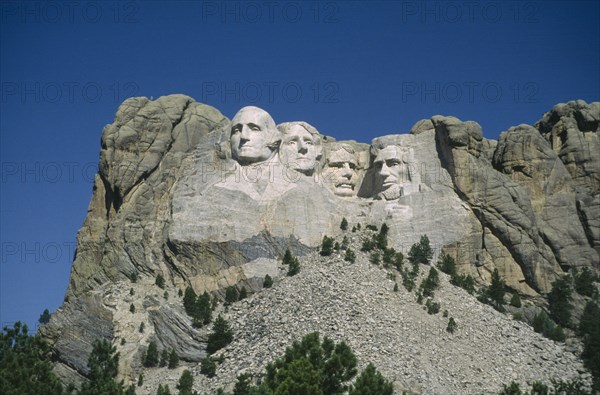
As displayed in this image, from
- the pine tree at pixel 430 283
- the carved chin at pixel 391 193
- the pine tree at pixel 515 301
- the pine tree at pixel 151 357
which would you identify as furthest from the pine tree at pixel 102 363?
the pine tree at pixel 515 301

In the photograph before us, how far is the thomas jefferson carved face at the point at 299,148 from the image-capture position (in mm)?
70375

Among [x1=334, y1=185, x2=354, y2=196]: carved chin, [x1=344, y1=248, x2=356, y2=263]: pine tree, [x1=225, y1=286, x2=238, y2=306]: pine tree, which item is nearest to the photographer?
[x1=225, y1=286, x2=238, y2=306]: pine tree

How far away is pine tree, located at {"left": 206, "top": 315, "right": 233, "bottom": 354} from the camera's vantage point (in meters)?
59.8

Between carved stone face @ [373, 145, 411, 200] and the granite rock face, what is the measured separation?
0.26ft

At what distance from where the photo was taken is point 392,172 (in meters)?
71.6

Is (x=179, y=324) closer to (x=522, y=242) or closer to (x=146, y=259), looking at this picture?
(x=146, y=259)

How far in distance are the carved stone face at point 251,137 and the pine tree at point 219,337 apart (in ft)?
38.8

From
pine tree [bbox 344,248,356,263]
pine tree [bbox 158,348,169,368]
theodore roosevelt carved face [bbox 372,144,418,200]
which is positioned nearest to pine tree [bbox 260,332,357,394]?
pine tree [bbox 158,348,169,368]

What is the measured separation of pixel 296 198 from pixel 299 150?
150 inches

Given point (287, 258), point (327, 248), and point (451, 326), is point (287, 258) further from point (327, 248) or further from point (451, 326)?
point (451, 326)

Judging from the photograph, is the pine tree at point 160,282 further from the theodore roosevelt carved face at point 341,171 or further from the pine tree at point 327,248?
the theodore roosevelt carved face at point 341,171

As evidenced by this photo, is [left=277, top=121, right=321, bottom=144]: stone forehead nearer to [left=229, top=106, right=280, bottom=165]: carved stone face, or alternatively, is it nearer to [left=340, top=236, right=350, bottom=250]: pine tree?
[left=229, top=106, right=280, bottom=165]: carved stone face

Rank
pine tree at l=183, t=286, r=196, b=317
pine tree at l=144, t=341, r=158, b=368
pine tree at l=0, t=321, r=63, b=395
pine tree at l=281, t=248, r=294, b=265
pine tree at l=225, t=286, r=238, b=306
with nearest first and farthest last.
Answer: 1. pine tree at l=0, t=321, r=63, b=395
2. pine tree at l=144, t=341, r=158, b=368
3. pine tree at l=183, t=286, r=196, b=317
4. pine tree at l=225, t=286, r=238, b=306
5. pine tree at l=281, t=248, r=294, b=265

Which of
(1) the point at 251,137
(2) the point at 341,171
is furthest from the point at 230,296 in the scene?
(2) the point at 341,171
